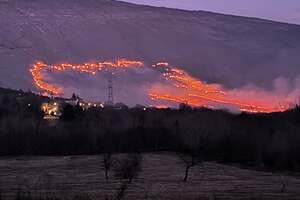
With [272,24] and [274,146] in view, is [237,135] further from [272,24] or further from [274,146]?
[272,24]

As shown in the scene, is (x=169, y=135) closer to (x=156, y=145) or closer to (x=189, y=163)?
(x=156, y=145)

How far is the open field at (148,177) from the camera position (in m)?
29.3

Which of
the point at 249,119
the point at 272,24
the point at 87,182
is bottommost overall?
the point at 87,182

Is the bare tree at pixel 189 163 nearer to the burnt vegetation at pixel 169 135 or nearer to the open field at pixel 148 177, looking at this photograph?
the open field at pixel 148 177

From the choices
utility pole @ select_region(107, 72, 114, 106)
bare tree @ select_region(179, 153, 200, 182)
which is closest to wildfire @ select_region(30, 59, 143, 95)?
utility pole @ select_region(107, 72, 114, 106)

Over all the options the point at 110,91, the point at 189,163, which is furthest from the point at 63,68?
the point at 189,163

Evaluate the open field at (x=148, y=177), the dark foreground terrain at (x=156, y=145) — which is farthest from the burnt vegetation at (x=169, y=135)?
the open field at (x=148, y=177)

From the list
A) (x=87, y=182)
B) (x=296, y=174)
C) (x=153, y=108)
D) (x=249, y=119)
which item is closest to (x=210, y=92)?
(x=153, y=108)

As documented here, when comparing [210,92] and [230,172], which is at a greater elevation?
[210,92]

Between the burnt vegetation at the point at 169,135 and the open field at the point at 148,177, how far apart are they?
3199mm

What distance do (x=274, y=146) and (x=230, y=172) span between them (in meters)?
11.0

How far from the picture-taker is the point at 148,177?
3753cm

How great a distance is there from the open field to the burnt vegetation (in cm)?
320

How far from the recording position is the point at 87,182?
34.3 metres
